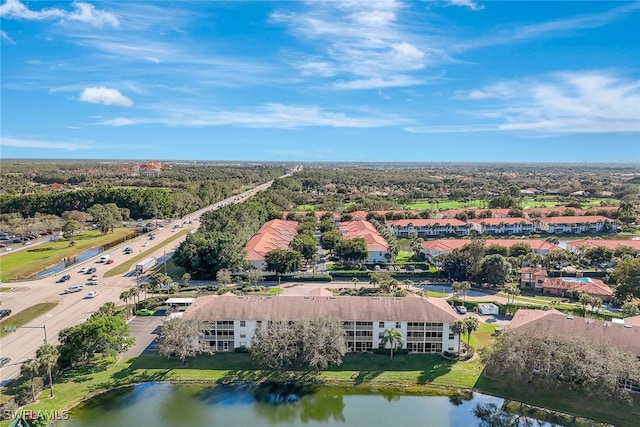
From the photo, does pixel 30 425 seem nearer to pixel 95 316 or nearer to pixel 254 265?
pixel 95 316

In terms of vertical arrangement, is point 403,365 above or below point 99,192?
below

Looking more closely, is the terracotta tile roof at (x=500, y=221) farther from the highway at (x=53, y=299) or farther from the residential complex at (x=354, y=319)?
the highway at (x=53, y=299)

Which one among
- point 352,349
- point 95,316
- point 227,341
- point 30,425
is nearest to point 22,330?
point 95,316

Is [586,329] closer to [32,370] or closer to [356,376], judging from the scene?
[356,376]

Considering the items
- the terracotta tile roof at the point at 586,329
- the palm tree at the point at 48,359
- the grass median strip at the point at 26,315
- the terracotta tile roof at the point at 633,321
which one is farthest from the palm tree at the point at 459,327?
the grass median strip at the point at 26,315

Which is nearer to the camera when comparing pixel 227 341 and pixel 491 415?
pixel 491 415

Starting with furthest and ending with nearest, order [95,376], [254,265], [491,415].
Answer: [254,265]
[95,376]
[491,415]

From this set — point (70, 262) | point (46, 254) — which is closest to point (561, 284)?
point (70, 262)

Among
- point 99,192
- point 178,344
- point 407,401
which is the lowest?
point 407,401
